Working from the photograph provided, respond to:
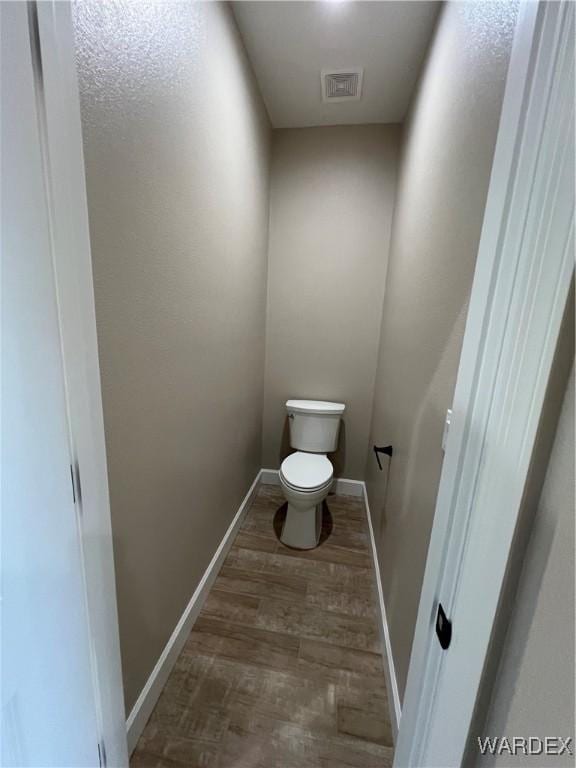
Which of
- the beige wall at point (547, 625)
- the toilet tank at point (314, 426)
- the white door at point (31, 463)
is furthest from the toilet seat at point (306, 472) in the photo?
the beige wall at point (547, 625)

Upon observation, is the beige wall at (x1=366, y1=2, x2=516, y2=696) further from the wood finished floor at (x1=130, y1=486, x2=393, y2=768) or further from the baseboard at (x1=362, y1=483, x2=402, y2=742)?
the wood finished floor at (x1=130, y1=486, x2=393, y2=768)

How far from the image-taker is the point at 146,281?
94 cm

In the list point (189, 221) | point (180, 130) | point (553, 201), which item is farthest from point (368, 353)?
point (553, 201)

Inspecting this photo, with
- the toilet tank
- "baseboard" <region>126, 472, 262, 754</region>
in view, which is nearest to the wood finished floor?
"baseboard" <region>126, 472, 262, 754</region>

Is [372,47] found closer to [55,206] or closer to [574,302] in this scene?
[55,206]

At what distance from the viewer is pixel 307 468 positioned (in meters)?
2.04

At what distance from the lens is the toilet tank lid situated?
7.49ft

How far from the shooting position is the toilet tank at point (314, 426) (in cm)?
230

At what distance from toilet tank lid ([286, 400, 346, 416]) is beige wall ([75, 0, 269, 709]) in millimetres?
663

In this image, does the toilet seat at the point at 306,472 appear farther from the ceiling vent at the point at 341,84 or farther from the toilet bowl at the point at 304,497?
the ceiling vent at the point at 341,84

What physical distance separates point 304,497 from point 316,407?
2.23 ft

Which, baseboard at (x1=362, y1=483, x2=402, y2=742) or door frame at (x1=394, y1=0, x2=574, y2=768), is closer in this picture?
door frame at (x1=394, y1=0, x2=574, y2=768)

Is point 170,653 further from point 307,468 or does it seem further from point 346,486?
point 346,486

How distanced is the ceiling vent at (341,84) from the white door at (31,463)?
1682mm
